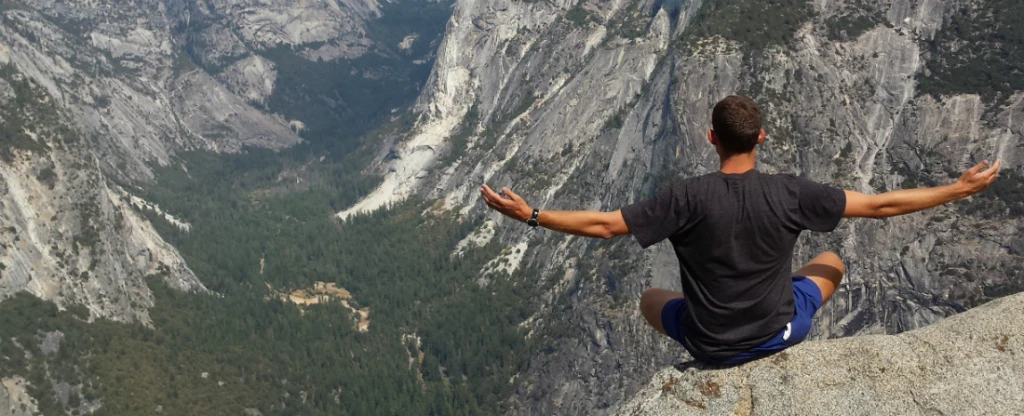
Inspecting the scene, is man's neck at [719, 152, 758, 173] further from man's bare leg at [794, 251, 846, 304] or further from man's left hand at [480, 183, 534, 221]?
man's bare leg at [794, 251, 846, 304]

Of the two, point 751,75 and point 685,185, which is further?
point 751,75

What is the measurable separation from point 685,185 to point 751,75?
124219 mm

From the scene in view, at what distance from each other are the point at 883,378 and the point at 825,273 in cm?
240

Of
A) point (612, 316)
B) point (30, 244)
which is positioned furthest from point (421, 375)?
point (30, 244)

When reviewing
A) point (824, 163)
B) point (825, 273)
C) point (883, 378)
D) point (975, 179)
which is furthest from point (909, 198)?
point (824, 163)

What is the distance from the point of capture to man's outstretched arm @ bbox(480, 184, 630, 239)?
15750mm

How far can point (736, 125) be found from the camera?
51.2 ft

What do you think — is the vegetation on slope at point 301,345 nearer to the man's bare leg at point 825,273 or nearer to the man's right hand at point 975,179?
the man's bare leg at point 825,273

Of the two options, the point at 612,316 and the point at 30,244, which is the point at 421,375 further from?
the point at 30,244

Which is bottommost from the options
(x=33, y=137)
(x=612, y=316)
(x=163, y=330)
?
(x=612, y=316)

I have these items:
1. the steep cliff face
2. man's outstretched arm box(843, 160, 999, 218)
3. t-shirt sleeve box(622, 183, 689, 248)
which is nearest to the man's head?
t-shirt sleeve box(622, 183, 689, 248)

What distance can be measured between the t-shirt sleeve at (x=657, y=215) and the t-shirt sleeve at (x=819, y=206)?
77.5 inches

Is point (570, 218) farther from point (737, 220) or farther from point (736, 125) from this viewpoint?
point (736, 125)

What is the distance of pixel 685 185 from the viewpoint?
1591cm
